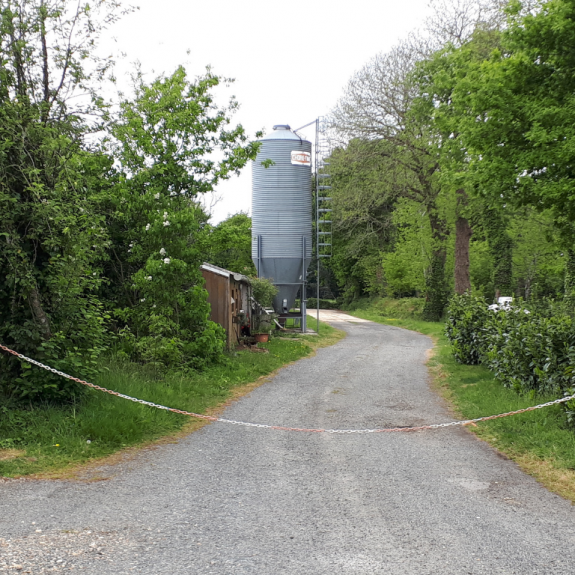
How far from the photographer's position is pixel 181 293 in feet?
38.9

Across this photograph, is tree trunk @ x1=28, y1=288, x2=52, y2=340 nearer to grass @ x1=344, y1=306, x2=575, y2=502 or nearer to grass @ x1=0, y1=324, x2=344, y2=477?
grass @ x1=0, y1=324, x2=344, y2=477

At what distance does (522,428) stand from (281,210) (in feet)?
50.1

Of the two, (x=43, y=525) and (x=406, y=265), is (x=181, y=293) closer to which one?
(x=43, y=525)

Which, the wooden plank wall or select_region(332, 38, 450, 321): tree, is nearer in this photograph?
the wooden plank wall

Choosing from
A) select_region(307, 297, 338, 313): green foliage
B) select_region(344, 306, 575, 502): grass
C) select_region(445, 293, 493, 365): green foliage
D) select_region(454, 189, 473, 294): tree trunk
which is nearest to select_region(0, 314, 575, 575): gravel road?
select_region(344, 306, 575, 502): grass

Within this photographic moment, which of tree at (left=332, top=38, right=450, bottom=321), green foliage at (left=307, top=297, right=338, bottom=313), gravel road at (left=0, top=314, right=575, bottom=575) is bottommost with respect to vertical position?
green foliage at (left=307, top=297, right=338, bottom=313)

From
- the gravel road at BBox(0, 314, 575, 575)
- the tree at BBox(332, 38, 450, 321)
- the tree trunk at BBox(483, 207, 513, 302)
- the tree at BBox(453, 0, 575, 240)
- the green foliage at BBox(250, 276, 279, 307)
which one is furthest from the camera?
the tree trunk at BBox(483, 207, 513, 302)

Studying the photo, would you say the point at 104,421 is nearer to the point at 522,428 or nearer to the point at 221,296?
the point at 522,428

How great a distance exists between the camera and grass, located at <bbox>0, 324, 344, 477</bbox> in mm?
6055

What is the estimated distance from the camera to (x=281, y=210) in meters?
21.6

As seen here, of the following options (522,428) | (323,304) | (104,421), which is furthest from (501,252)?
(323,304)

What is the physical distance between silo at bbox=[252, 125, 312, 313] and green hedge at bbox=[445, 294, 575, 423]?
9480 mm

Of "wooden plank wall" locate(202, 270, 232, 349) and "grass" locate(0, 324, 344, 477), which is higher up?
"wooden plank wall" locate(202, 270, 232, 349)

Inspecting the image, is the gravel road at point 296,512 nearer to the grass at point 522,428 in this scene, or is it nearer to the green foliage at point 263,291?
the grass at point 522,428
